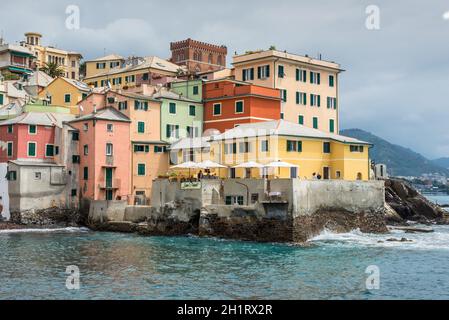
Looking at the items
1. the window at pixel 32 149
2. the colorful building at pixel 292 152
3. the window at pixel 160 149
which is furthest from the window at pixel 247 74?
the window at pixel 32 149

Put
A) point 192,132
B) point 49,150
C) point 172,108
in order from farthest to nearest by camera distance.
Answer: point 192,132 → point 172,108 → point 49,150

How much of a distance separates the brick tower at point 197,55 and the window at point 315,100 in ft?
159

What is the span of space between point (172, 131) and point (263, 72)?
1365 cm

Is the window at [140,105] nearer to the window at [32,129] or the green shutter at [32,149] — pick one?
the window at [32,129]

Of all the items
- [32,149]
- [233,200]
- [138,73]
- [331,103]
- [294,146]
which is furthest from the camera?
[138,73]

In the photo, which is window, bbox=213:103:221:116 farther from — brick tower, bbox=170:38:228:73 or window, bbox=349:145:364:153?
brick tower, bbox=170:38:228:73

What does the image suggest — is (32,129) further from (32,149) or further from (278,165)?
(278,165)

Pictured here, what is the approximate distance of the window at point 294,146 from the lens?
195 feet

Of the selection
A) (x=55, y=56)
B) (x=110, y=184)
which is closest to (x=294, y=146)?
(x=110, y=184)

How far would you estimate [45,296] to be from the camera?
3106cm

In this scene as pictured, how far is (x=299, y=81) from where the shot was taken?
79.5 m

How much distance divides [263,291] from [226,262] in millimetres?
9588
